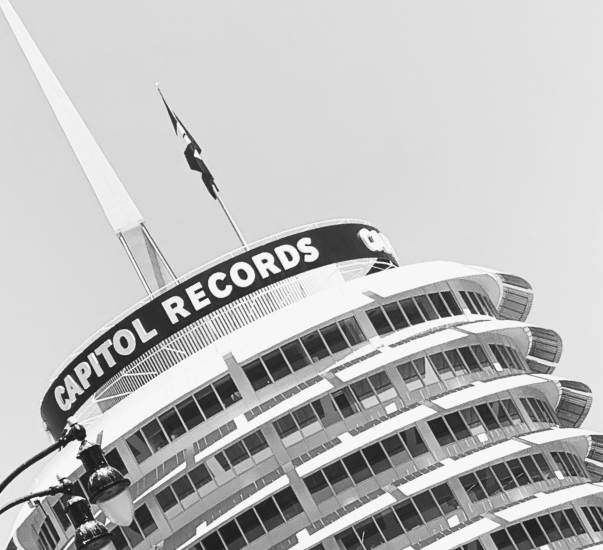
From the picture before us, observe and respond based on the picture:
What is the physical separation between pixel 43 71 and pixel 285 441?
46.8 meters

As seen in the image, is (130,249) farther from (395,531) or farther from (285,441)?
(395,531)

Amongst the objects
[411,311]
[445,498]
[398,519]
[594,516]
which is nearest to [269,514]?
[398,519]

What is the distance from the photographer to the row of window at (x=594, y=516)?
6378 cm

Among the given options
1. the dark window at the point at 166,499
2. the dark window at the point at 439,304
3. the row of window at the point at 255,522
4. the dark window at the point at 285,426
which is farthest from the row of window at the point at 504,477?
the dark window at the point at 166,499

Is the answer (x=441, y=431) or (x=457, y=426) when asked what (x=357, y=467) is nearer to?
(x=441, y=431)

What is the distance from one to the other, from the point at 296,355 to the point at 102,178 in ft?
106

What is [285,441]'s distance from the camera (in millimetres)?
63000

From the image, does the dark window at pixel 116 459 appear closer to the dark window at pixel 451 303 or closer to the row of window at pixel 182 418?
the row of window at pixel 182 418

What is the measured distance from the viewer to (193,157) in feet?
265

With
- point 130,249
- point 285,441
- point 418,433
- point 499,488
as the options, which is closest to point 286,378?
point 285,441

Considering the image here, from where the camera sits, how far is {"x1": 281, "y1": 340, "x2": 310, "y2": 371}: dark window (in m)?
65.5

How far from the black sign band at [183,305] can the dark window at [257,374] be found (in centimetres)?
577

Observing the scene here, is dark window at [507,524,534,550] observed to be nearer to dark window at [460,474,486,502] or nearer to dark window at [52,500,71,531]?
dark window at [460,474,486,502]

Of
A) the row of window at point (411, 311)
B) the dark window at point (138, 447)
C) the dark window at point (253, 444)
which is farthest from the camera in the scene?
the row of window at point (411, 311)
